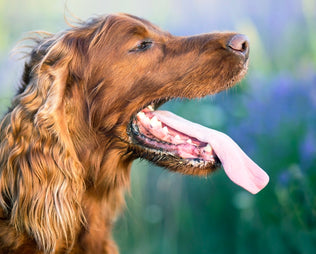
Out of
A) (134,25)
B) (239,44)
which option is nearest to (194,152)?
(239,44)

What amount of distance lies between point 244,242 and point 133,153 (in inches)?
64.0

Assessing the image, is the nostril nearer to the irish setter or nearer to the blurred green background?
the irish setter

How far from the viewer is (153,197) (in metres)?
3.92

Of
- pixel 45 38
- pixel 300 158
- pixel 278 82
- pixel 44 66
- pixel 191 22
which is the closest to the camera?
pixel 44 66

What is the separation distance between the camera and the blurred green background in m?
3.51

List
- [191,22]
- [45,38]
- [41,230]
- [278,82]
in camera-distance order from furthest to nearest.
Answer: [191,22]
[278,82]
[45,38]
[41,230]

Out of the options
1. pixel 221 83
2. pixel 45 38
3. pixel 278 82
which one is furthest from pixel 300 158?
pixel 45 38

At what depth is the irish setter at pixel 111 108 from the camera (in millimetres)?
2191

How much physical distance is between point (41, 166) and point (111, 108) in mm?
448

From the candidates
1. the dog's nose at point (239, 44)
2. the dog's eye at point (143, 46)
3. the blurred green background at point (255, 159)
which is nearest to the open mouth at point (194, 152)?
the dog's eye at point (143, 46)

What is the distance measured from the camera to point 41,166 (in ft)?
7.02

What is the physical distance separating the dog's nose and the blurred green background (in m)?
1.35

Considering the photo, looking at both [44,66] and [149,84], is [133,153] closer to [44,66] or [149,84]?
[149,84]

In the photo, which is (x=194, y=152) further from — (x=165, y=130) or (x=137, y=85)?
(x=137, y=85)
